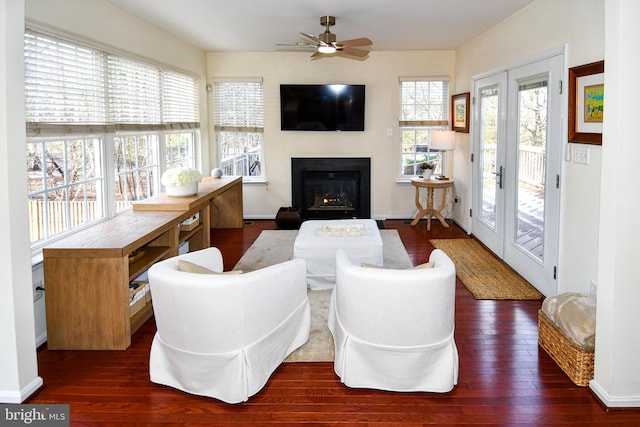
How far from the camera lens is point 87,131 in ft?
14.0

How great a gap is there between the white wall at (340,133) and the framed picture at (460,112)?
0.50 m

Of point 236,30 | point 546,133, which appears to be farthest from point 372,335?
point 236,30

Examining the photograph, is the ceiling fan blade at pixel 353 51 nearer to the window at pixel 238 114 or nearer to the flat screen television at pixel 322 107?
the flat screen television at pixel 322 107

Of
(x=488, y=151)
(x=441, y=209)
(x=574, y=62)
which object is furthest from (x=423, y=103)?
(x=574, y=62)

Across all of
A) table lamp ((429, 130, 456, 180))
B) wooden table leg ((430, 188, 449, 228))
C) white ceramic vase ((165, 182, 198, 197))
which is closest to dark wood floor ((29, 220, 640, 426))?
white ceramic vase ((165, 182, 198, 197))

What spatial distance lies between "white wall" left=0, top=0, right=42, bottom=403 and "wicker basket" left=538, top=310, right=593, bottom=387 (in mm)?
2966

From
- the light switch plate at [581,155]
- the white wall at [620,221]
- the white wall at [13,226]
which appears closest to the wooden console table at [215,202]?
the white wall at [13,226]

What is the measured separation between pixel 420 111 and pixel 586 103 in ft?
14.0

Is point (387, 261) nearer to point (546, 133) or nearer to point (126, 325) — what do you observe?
point (546, 133)

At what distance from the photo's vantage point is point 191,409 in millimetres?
2766

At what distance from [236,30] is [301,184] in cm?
262

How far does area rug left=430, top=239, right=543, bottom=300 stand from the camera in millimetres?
4570

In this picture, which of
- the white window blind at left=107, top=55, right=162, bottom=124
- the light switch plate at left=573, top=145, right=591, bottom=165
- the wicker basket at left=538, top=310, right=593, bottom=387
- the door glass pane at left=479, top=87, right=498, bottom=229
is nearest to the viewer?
the wicker basket at left=538, top=310, right=593, bottom=387

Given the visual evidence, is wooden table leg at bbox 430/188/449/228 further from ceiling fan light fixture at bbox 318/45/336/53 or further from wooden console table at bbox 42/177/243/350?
wooden console table at bbox 42/177/243/350
